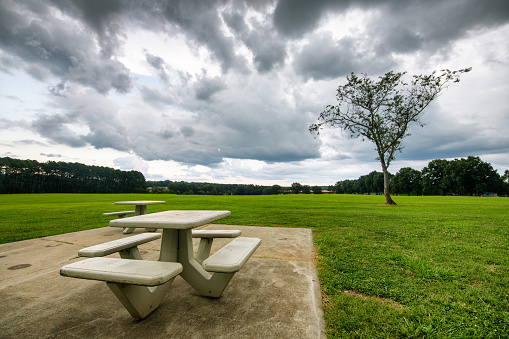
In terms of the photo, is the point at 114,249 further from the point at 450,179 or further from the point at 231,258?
the point at 450,179

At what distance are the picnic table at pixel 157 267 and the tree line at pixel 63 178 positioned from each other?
94.0 m

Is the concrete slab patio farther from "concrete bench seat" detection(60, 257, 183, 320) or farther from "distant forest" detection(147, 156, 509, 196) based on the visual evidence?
"distant forest" detection(147, 156, 509, 196)

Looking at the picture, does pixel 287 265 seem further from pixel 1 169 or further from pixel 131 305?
pixel 1 169

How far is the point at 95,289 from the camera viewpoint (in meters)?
2.93

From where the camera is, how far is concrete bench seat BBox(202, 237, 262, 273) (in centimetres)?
214

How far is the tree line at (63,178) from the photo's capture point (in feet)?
237

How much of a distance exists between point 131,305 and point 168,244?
2.25 ft

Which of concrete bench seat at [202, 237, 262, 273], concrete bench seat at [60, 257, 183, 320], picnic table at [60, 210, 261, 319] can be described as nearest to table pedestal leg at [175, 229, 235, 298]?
picnic table at [60, 210, 261, 319]

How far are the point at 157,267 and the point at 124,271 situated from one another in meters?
0.26

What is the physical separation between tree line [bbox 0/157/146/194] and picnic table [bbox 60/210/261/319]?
9395 centimetres

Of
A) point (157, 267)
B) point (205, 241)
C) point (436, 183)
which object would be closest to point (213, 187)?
point (436, 183)

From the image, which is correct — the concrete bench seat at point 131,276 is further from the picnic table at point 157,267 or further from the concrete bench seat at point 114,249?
the concrete bench seat at point 114,249

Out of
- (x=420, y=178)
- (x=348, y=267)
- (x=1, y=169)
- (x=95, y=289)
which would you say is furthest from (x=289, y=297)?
(x=1, y=169)

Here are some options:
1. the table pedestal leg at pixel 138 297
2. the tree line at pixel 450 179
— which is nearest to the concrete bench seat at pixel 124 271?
the table pedestal leg at pixel 138 297
